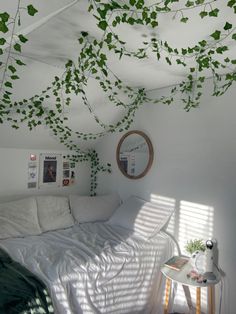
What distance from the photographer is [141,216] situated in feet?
8.58

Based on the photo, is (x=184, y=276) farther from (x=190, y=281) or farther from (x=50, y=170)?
(x=50, y=170)

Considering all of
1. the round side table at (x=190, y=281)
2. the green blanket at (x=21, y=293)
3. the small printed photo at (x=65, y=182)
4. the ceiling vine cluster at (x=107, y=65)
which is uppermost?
the ceiling vine cluster at (x=107, y=65)

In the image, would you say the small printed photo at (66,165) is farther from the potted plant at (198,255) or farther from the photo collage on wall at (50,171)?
the potted plant at (198,255)

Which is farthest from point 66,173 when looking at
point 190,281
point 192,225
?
point 190,281

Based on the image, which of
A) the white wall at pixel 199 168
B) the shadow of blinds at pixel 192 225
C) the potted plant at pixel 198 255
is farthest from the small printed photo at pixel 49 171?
the potted plant at pixel 198 255

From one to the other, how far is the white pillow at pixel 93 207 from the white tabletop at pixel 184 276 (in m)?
1.04

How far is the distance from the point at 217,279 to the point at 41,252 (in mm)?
1453

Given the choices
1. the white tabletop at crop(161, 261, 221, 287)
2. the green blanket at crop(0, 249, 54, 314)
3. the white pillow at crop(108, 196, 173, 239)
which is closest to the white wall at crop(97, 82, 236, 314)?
the white pillow at crop(108, 196, 173, 239)

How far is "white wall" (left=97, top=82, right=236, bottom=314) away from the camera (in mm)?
2109

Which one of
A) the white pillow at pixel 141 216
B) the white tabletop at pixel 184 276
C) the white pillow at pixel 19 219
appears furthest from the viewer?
the white pillow at pixel 141 216

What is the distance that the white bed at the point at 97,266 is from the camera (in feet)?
5.55

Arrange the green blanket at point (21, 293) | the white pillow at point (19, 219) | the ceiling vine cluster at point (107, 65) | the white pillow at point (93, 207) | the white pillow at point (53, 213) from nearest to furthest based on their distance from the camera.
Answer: the ceiling vine cluster at point (107, 65), the green blanket at point (21, 293), the white pillow at point (19, 219), the white pillow at point (53, 213), the white pillow at point (93, 207)

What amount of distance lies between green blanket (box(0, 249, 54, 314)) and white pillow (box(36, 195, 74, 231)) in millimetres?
920

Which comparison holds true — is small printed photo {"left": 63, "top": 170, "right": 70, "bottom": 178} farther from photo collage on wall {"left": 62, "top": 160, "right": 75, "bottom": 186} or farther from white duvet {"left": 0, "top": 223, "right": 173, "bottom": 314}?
white duvet {"left": 0, "top": 223, "right": 173, "bottom": 314}
